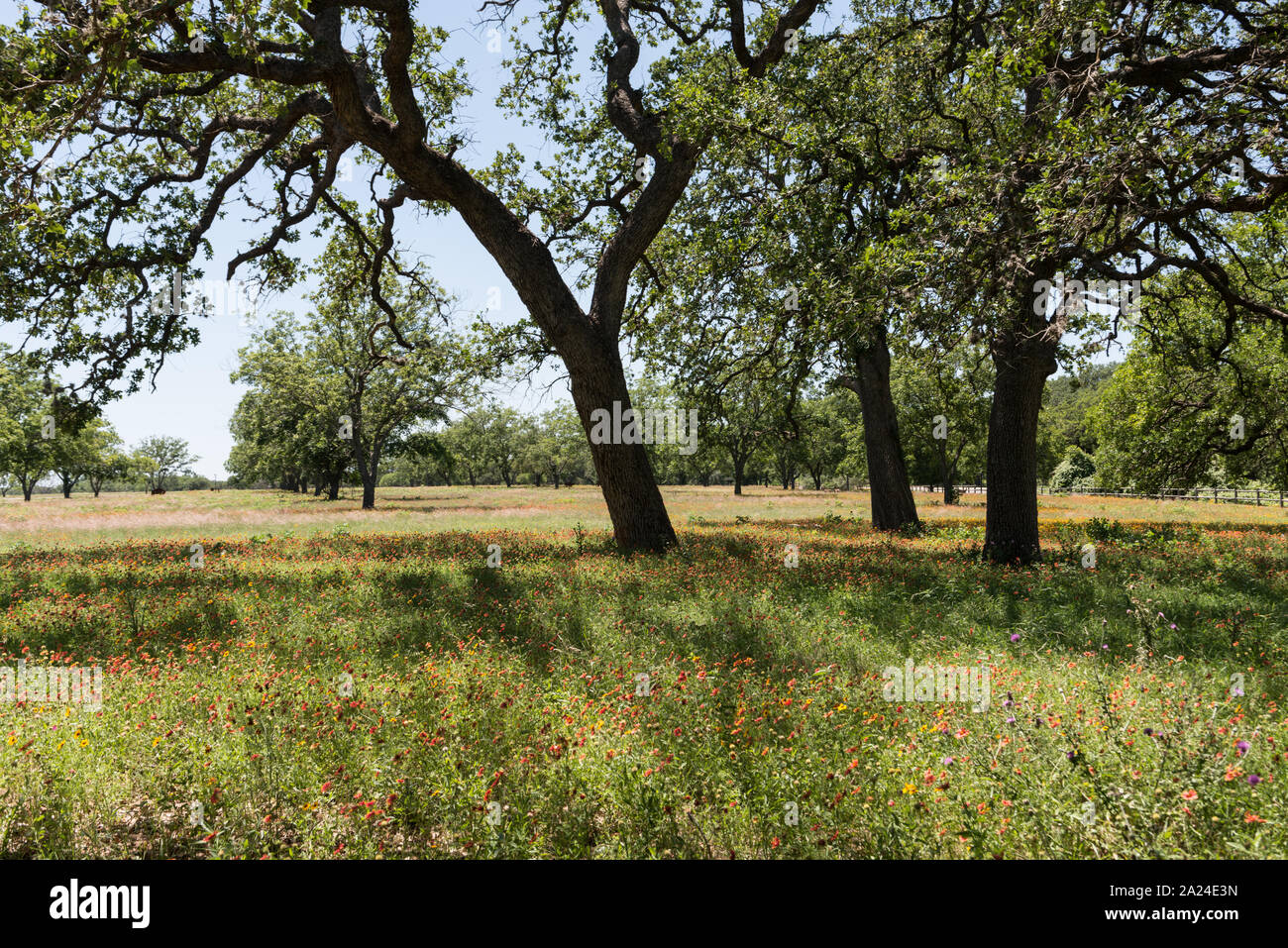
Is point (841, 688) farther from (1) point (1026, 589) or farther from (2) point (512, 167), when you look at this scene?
(2) point (512, 167)

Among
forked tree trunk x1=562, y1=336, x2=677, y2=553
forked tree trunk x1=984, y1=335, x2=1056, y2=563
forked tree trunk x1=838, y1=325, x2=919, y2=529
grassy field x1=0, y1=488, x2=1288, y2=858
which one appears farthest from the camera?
forked tree trunk x1=838, y1=325, x2=919, y2=529

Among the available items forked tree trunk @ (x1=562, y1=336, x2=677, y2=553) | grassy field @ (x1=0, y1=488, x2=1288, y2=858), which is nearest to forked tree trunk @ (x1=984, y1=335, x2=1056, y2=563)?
grassy field @ (x1=0, y1=488, x2=1288, y2=858)

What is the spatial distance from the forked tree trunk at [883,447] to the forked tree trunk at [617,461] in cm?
861

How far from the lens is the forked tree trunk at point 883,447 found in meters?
18.2

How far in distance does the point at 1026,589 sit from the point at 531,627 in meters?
7.59

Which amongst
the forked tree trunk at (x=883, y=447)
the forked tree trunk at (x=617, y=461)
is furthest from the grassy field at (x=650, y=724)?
the forked tree trunk at (x=883, y=447)

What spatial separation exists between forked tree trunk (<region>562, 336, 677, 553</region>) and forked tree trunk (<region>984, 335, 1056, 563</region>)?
6866 millimetres

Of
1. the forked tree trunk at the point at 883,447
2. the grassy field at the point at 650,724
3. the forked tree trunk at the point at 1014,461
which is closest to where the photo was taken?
the grassy field at the point at 650,724

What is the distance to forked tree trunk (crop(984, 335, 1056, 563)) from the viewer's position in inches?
469

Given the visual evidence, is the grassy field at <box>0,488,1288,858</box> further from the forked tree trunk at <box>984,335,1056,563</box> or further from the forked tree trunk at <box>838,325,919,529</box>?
the forked tree trunk at <box>838,325,919,529</box>

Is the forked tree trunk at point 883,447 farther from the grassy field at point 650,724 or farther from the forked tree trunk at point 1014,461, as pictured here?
the grassy field at point 650,724

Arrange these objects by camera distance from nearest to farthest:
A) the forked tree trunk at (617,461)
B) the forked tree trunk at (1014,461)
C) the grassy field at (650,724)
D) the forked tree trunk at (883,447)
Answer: the grassy field at (650,724)
the forked tree trunk at (1014,461)
the forked tree trunk at (617,461)
the forked tree trunk at (883,447)

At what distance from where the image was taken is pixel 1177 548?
550 inches

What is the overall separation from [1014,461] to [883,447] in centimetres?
665
